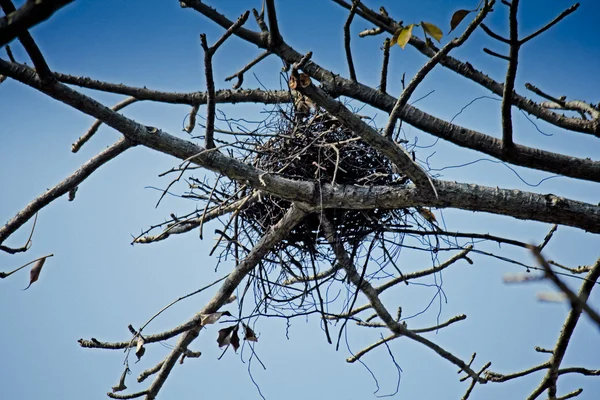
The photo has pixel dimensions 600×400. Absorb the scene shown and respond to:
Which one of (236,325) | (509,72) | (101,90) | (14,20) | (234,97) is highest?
(234,97)

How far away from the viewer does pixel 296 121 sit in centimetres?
217

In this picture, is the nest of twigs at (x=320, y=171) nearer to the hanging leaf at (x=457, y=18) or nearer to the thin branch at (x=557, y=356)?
the hanging leaf at (x=457, y=18)

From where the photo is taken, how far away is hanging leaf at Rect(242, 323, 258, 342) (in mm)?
1997

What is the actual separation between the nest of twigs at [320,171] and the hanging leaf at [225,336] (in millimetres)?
317

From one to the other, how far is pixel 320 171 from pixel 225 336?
613 mm

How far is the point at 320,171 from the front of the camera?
6.58 feet

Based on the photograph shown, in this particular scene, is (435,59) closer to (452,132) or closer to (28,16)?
(452,132)

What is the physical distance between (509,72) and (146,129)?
41.2 inches

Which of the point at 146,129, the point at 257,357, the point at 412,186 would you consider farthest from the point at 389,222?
the point at 146,129

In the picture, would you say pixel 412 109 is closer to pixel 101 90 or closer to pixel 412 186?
pixel 412 186

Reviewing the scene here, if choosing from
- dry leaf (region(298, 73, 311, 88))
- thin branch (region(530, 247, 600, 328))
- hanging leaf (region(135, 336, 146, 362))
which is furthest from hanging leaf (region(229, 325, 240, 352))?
thin branch (region(530, 247, 600, 328))

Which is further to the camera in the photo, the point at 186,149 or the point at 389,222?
the point at 389,222

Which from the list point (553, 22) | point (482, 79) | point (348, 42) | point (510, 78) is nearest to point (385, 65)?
point (348, 42)

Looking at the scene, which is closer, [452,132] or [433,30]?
[433,30]
